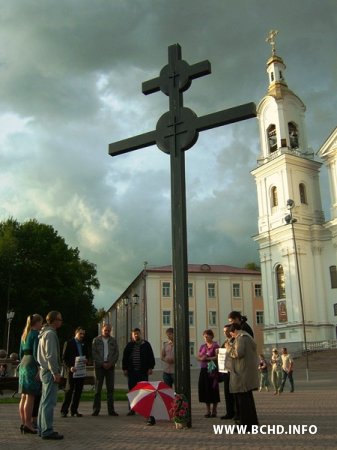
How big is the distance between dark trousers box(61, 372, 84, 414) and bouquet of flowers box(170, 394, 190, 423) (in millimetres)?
3422

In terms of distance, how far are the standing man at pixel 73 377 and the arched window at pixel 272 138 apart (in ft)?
156

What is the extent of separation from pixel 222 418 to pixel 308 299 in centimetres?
4247

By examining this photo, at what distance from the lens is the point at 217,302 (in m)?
63.1

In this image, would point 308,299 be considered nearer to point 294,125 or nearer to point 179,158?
point 294,125

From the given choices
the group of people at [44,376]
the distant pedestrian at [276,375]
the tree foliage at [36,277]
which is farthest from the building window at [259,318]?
the group of people at [44,376]

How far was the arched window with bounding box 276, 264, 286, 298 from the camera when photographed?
51.2 metres

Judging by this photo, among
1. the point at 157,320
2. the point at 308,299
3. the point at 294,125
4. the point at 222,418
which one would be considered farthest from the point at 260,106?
the point at 222,418

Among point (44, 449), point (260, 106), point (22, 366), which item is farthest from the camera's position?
point (260, 106)

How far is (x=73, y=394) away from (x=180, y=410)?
3.92m

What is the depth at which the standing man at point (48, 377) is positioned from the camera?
736 centimetres

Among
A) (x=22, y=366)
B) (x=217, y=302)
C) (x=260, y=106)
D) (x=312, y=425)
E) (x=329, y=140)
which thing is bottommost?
(x=312, y=425)

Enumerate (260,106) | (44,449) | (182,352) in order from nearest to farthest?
(44,449)
(182,352)
(260,106)

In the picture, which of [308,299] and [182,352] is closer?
[182,352]

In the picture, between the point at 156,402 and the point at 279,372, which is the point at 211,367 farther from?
the point at 279,372
